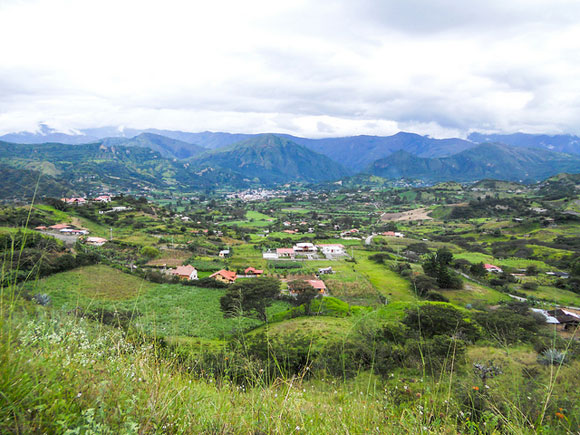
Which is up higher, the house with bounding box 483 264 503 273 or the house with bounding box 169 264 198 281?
the house with bounding box 483 264 503 273

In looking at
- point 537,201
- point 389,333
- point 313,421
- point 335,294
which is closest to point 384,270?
point 335,294

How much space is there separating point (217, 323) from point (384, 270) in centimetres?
2541

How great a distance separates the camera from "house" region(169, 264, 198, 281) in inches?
1274

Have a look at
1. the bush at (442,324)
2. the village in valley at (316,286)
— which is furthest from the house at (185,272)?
the bush at (442,324)

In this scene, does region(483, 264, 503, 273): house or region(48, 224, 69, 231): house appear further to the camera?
region(48, 224, 69, 231): house

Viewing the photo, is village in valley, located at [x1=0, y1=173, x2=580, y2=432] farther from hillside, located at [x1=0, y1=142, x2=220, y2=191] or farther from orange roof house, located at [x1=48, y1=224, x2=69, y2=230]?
hillside, located at [x1=0, y1=142, x2=220, y2=191]

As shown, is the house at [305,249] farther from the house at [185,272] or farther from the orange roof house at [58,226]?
the orange roof house at [58,226]

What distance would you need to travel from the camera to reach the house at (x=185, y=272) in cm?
3237

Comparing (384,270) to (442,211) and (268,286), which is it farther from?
(442,211)

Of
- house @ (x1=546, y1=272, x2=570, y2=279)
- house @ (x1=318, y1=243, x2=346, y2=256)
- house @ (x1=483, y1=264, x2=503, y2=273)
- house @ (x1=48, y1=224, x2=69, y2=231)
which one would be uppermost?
house @ (x1=546, y1=272, x2=570, y2=279)

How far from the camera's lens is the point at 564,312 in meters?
22.6

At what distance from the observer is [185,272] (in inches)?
1307

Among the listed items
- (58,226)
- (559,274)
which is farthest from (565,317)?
(58,226)

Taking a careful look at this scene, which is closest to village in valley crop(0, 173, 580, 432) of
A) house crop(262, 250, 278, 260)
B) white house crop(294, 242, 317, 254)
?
white house crop(294, 242, 317, 254)
